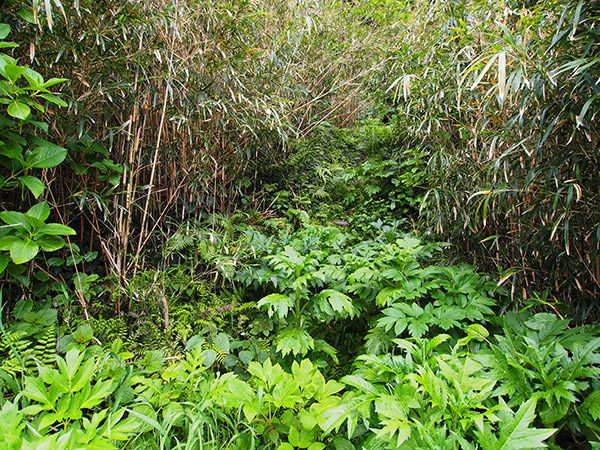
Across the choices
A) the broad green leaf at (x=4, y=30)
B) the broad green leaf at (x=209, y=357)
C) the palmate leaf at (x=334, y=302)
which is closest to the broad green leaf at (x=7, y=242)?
the broad green leaf at (x=4, y=30)

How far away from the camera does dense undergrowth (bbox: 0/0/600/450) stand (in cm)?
93

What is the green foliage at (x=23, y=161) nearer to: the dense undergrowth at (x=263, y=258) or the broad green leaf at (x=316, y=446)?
the dense undergrowth at (x=263, y=258)

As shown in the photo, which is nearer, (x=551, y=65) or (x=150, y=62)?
(x=551, y=65)

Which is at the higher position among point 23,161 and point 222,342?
point 23,161

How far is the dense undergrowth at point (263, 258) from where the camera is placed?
93 centimetres

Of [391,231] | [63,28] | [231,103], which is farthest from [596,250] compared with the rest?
[63,28]

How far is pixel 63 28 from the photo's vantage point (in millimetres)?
1358

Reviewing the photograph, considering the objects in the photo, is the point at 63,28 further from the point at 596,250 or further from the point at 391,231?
the point at 596,250

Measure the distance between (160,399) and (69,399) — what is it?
292mm

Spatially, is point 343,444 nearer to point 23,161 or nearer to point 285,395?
point 285,395

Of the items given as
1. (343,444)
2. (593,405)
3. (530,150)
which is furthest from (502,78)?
(343,444)

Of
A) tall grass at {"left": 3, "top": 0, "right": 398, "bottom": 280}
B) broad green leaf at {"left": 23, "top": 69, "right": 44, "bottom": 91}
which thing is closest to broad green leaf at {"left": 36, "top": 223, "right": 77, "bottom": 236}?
tall grass at {"left": 3, "top": 0, "right": 398, "bottom": 280}

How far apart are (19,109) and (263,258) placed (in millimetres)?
1221

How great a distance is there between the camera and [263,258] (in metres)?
1.75
